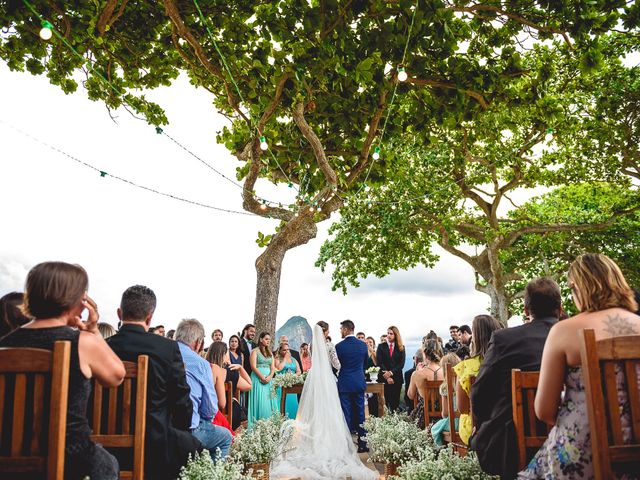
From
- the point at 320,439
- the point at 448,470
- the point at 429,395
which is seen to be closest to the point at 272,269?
the point at 320,439

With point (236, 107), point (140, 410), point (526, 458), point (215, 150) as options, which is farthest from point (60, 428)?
point (215, 150)

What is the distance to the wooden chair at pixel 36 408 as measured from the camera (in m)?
2.06

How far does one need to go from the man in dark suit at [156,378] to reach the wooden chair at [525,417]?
2.10 m

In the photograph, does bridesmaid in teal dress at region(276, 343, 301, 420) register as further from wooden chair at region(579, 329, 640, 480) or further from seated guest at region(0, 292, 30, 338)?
wooden chair at region(579, 329, 640, 480)

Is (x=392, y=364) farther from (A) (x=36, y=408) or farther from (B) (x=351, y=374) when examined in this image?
(A) (x=36, y=408)

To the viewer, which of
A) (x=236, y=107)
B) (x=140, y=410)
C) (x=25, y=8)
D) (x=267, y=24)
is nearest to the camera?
(x=140, y=410)

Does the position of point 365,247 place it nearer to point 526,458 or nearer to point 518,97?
point 518,97

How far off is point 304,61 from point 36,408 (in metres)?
5.74

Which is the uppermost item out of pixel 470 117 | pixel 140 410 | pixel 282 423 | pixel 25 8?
pixel 25 8

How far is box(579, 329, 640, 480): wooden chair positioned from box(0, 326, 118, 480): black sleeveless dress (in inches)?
86.5

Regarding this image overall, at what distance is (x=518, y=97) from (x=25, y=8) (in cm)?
648

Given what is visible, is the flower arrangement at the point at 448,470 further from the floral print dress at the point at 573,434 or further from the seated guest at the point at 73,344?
the seated guest at the point at 73,344

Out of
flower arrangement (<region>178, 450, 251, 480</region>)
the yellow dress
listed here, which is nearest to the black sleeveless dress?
flower arrangement (<region>178, 450, 251, 480</region>)

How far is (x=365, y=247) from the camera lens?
1619 cm
